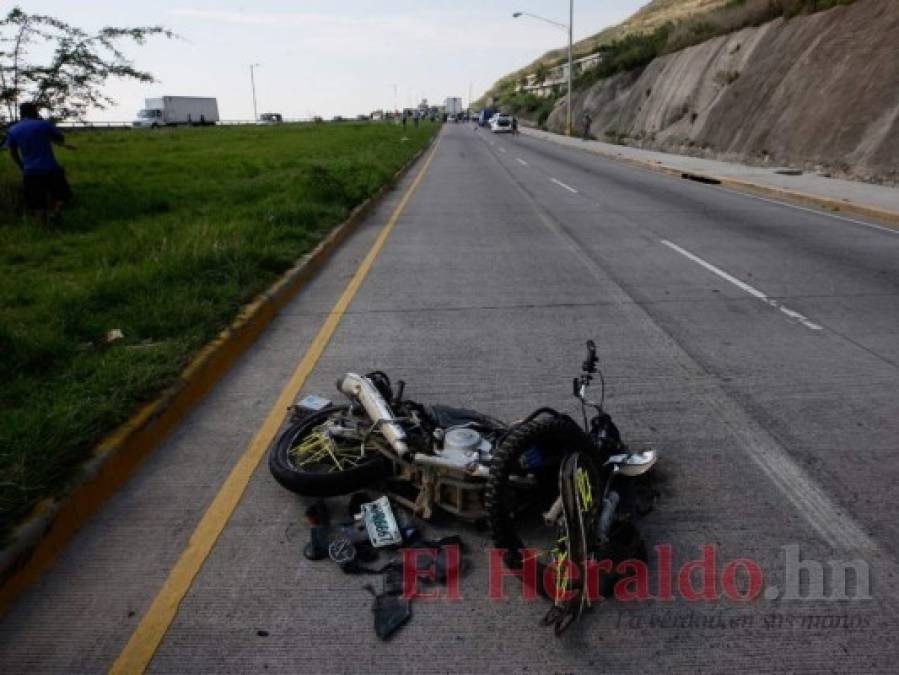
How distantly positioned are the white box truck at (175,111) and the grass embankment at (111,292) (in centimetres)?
8242

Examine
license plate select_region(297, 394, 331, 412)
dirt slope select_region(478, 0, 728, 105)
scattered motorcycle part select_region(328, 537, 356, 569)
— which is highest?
dirt slope select_region(478, 0, 728, 105)

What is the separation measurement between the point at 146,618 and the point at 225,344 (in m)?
3.20

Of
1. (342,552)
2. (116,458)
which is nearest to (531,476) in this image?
(342,552)

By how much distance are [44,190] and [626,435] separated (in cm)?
1065

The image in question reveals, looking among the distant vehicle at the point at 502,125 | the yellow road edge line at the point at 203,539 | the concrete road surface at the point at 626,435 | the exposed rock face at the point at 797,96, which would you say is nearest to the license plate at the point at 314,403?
the yellow road edge line at the point at 203,539

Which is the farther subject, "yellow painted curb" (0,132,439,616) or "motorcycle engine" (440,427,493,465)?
"motorcycle engine" (440,427,493,465)

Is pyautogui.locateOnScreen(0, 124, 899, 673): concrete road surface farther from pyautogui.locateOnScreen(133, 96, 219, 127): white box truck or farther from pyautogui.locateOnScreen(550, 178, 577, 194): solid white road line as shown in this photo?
pyautogui.locateOnScreen(133, 96, 219, 127): white box truck

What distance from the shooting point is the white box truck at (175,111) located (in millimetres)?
89500

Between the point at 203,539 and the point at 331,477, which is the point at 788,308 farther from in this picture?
the point at 203,539

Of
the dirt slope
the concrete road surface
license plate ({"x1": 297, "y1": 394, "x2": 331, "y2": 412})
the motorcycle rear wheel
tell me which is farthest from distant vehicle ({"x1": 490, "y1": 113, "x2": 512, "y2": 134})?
the motorcycle rear wheel

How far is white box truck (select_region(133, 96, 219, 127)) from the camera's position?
89500 mm

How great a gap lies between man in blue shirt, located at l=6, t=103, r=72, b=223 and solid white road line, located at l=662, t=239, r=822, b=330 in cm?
934

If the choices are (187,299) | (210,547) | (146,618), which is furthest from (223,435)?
(187,299)

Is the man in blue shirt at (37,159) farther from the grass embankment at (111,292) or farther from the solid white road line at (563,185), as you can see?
the solid white road line at (563,185)
